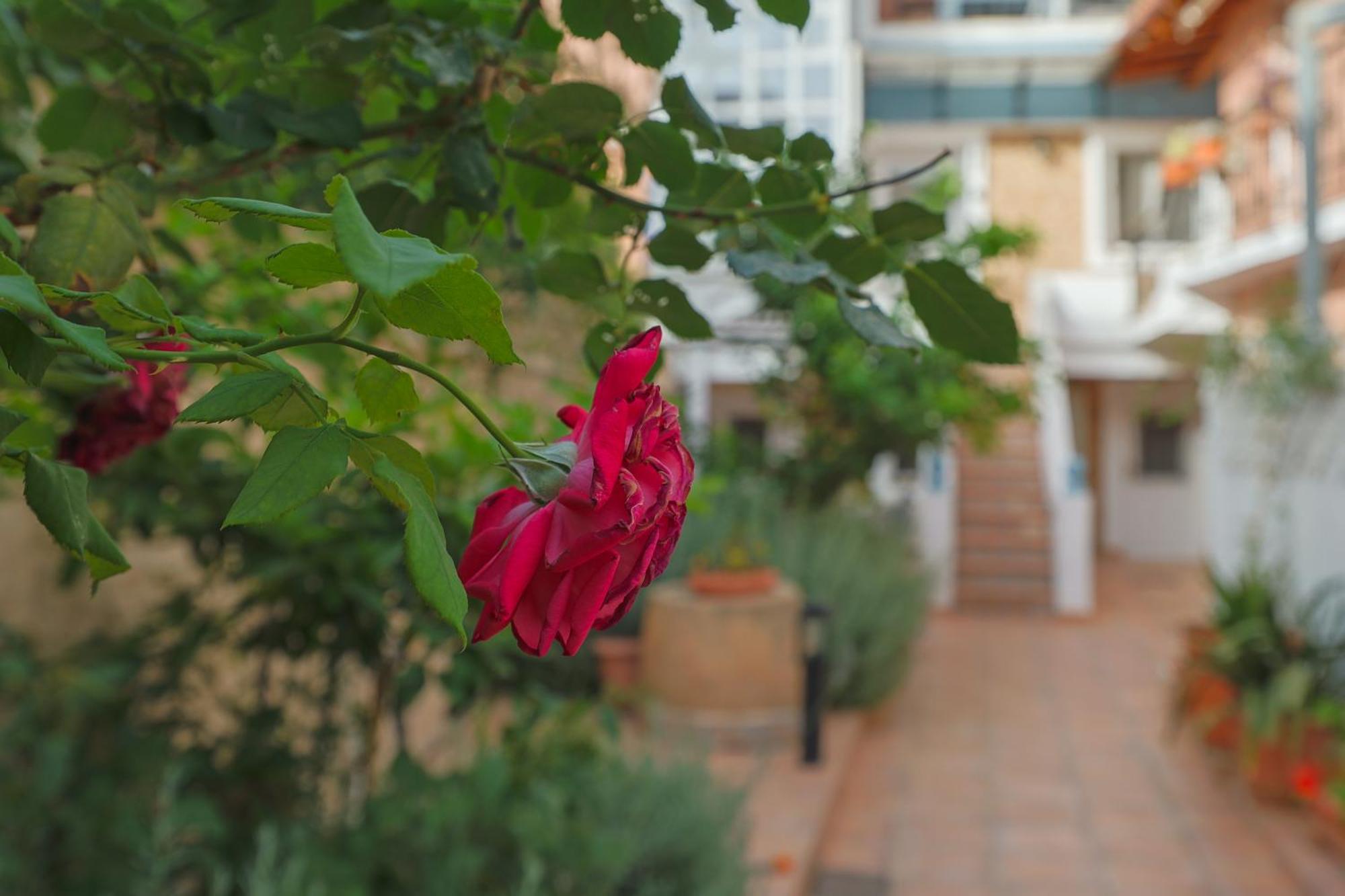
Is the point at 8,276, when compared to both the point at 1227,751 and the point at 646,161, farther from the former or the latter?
the point at 1227,751

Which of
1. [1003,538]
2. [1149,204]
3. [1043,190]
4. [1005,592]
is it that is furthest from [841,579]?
[1149,204]

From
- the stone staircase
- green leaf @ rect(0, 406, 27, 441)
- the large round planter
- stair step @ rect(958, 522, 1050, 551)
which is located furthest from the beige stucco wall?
green leaf @ rect(0, 406, 27, 441)

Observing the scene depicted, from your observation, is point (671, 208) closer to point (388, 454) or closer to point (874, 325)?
point (874, 325)

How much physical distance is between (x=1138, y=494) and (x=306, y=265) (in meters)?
14.7

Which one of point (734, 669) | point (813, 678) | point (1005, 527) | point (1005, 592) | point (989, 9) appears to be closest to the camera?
point (813, 678)

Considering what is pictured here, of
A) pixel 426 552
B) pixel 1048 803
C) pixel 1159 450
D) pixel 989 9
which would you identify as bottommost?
pixel 1048 803

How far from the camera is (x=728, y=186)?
31.7 inches

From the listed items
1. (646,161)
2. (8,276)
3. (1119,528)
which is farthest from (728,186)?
(1119,528)

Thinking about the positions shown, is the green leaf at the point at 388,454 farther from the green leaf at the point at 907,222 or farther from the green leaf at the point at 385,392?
the green leaf at the point at 907,222

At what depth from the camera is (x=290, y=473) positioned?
0.40 m

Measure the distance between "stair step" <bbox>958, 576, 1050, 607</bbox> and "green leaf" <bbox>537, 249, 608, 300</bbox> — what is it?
1025 centimetres

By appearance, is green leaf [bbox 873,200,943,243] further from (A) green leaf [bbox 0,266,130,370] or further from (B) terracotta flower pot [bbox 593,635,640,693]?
(B) terracotta flower pot [bbox 593,635,640,693]

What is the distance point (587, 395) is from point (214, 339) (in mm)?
1454

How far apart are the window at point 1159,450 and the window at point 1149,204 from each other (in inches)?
88.6
